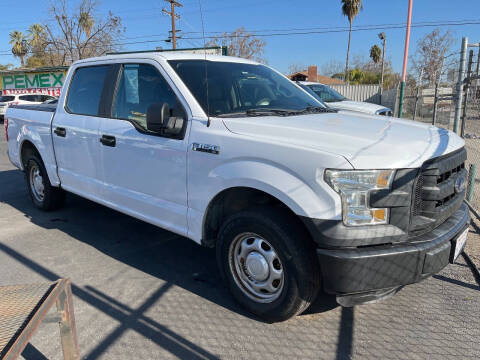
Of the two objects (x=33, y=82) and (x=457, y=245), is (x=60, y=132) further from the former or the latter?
(x=33, y=82)

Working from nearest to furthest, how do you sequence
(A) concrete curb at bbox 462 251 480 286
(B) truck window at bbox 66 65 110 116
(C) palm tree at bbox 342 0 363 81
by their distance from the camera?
(A) concrete curb at bbox 462 251 480 286, (B) truck window at bbox 66 65 110 116, (C) palm tree at bbox 342 0 363 81

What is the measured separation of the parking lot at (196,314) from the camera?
268 centimetres

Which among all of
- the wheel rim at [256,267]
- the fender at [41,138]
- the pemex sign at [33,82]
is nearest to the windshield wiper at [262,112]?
the wheel rim at [256,267]

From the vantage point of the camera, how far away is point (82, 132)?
435 centimetres

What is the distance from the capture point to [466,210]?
315 cm

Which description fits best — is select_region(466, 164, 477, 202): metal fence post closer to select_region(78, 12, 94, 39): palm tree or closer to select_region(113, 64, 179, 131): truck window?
select_region(113, 64, 179, 131): truck window

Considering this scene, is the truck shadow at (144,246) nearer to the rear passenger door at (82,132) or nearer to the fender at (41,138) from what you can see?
the rear passenger door at (82,132)

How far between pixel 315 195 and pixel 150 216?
5.99 feet

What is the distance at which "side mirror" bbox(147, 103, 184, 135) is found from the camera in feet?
10.2

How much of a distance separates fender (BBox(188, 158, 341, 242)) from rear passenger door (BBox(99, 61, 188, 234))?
1.24 ft

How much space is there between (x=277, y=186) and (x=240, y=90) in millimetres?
1445

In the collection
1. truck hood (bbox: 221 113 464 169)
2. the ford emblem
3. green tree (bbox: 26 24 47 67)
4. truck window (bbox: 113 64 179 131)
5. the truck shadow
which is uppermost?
green tree (bbox: 26 24 47 67)

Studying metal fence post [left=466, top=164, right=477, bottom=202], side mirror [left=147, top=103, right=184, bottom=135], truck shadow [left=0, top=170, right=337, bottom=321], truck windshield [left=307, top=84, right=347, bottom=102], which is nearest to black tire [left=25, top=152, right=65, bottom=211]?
truck shadow [left=0, top=170, right=337, bottom=321]

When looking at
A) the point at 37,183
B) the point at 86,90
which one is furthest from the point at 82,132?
the point at 37,183
